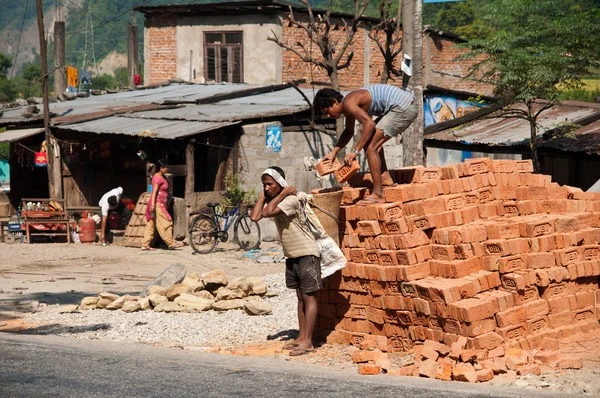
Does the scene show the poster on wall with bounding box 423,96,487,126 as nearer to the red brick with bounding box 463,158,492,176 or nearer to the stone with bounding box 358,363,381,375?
the red brick with bounding box 463,158,492,176

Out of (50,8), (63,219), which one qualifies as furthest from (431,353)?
(50,8)

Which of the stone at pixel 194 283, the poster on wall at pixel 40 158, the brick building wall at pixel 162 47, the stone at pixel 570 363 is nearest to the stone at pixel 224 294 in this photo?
the stone at pixel 194 283

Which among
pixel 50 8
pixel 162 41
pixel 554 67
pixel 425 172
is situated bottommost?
pixel 425 172

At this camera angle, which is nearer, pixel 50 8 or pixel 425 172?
pixel 425 172

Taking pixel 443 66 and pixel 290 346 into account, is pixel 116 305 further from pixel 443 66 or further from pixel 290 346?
pixel 443 66

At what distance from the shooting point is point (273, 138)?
21172mm

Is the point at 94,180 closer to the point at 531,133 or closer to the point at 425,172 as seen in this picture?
the point at 531,133

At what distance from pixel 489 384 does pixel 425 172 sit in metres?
2.73

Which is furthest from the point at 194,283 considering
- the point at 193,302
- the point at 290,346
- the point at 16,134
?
the point at 16,134

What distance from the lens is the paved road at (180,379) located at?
21.6ft

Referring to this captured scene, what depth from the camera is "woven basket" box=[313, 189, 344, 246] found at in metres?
8.83

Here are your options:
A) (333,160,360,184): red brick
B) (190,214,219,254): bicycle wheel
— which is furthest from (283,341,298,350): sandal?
(190,214,219,254): bicycle wheel

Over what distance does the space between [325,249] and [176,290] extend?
12.1 feet

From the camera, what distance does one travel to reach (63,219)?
19.7 meters
